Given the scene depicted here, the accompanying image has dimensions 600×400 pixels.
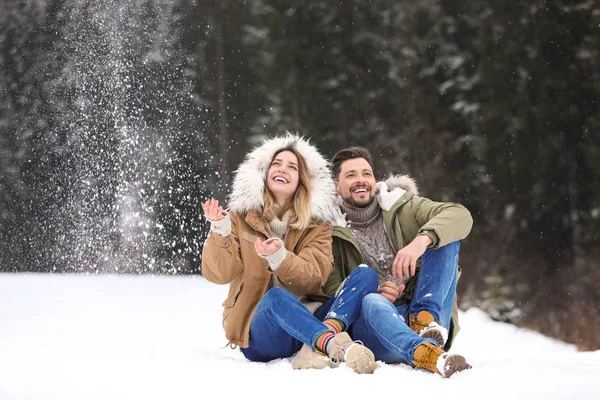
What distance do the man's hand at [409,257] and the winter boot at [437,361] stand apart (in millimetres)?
425

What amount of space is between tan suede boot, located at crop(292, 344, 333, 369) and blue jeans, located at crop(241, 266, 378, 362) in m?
0.03

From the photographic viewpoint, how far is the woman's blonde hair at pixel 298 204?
11.2ft

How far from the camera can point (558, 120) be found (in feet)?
41.0

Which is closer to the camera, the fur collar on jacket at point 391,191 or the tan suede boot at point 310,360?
the tan suede boot at point 310,360

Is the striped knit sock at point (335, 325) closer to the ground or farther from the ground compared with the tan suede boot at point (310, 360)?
farther from the ground

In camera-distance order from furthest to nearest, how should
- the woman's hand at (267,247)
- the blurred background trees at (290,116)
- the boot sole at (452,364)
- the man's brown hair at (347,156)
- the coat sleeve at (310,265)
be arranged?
the blurred background trees at (290,116), the man's brown hair at (347,156), the coat sleeve at (310,265), the woman's hand at (267,247), the boot sole at (452,364)

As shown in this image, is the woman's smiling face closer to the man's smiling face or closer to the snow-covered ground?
the man's smiling face

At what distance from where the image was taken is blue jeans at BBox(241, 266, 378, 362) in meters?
3.03

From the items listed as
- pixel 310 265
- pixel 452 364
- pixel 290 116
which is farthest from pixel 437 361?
pixel 290 116

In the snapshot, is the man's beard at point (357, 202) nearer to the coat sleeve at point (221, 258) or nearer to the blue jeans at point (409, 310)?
the blue jeans at point (409, 310)

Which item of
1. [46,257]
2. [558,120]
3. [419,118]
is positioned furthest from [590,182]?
[46,257]

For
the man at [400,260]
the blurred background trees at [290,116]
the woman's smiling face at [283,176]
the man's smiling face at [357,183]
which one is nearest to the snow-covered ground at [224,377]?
the man at [400,260]

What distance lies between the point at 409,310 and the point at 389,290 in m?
0.16

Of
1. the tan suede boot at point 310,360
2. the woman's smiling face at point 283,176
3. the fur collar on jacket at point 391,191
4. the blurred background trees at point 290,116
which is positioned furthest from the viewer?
the blurred background trees at point 290,116
